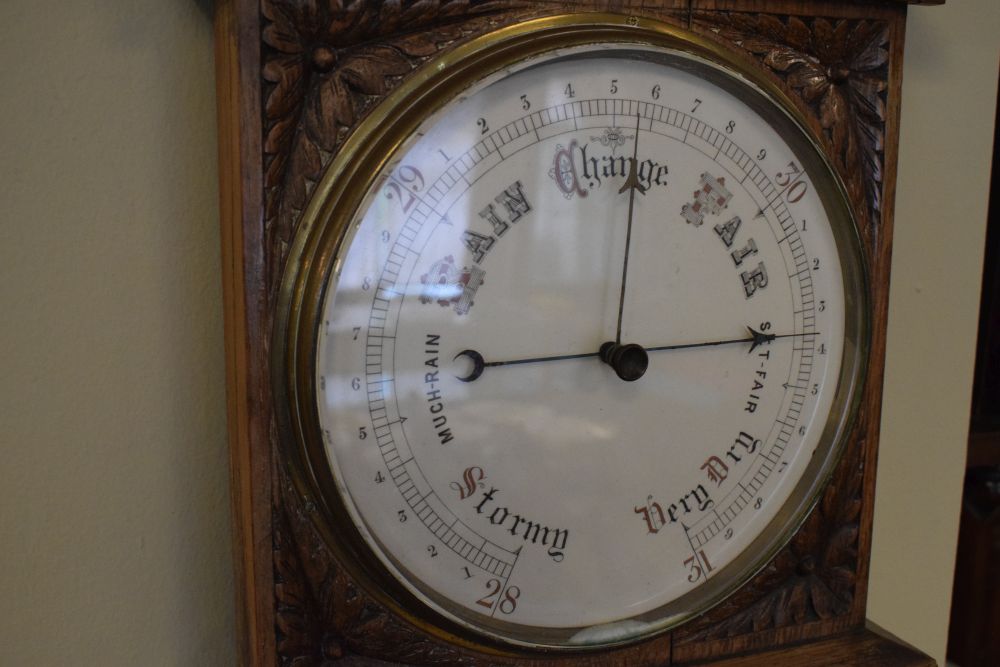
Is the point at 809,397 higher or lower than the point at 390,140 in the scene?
lower

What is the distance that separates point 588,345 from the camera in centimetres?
78

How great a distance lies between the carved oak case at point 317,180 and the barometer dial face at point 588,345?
4 cm

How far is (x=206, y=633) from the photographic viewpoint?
2.91 ft

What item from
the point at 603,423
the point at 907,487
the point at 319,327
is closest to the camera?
the point at 319,327

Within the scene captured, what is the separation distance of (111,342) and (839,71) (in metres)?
0.74

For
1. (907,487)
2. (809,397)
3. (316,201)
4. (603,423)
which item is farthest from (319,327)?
(907,487)

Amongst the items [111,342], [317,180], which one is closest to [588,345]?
[317,180]

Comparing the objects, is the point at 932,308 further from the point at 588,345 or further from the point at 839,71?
the point at 588,345

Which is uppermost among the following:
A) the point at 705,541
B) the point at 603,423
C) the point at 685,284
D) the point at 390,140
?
the point at 390,140

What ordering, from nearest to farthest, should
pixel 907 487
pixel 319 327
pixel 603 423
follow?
pixel 319 327 → pixel 603 423 → pixel 907 487

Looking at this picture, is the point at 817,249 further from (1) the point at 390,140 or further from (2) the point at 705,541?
(1) the point at 390,140

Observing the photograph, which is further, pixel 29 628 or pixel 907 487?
pixel 907 487

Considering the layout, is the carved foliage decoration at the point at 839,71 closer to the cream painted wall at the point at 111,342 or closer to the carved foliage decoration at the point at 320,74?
the carved foliage decoration at the point at 320,74

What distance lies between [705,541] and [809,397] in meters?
0.18
